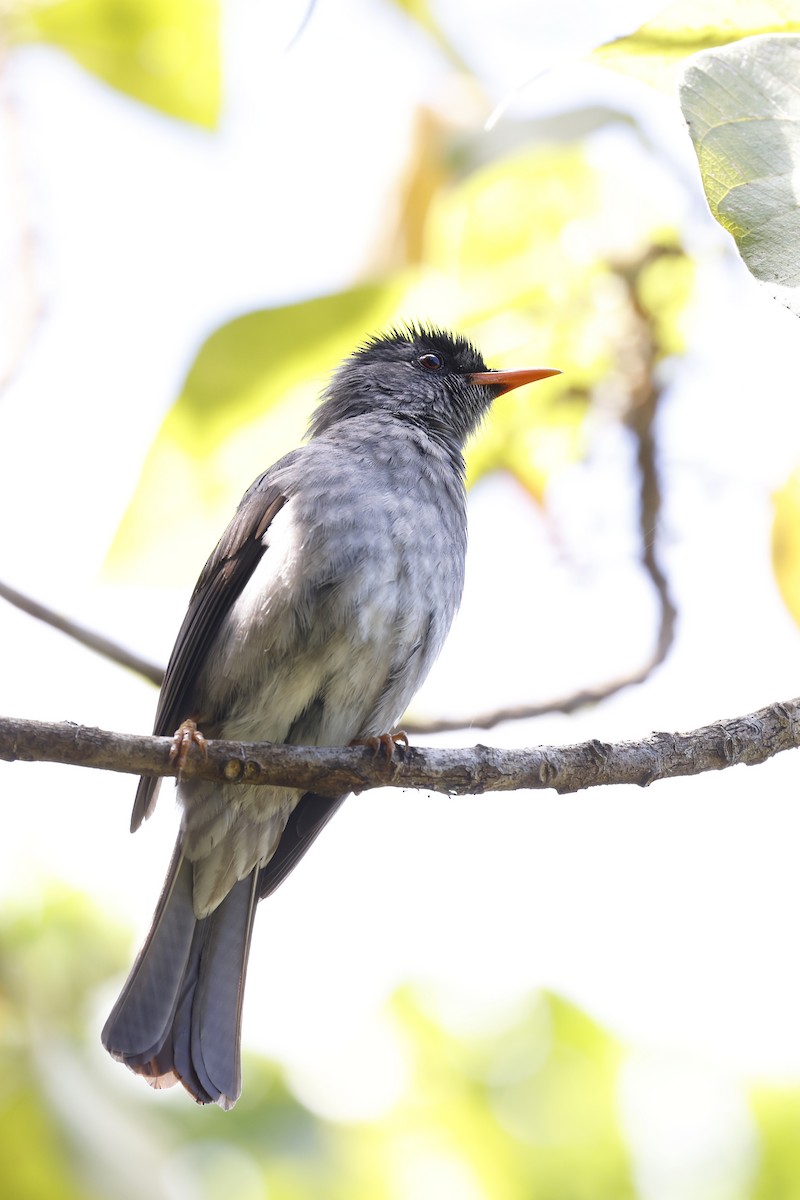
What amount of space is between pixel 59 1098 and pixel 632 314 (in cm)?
267

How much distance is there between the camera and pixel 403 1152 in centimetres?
401

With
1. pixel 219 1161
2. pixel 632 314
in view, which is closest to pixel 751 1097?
pixel 219 1161

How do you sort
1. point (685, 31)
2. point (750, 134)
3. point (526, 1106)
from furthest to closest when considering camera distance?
point (526, 1106) < point (685, 31) < point (750, 134)

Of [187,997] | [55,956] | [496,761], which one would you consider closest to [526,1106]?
[187,997]

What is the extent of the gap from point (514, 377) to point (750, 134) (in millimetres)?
2081

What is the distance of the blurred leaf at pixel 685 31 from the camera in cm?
190

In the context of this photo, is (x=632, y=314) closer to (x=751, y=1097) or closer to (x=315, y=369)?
(x=315, y=369)

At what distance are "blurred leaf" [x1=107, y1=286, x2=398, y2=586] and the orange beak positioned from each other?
710 mm

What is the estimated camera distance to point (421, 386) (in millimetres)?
4492

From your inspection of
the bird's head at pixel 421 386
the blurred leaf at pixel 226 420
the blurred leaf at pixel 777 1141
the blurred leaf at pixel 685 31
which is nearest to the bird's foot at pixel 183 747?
the blurred leaf at pixel 226 420

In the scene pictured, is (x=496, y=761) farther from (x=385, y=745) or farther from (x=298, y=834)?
(x=298, y=834)

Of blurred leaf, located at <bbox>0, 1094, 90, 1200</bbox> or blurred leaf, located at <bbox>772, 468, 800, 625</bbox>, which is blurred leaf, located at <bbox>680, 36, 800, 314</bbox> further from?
blurred leaf, located at <bbox>0, 1094, 90, 1200</bbox>

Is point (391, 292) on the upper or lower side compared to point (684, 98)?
upper

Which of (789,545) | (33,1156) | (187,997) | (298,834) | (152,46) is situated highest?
(152,46)
